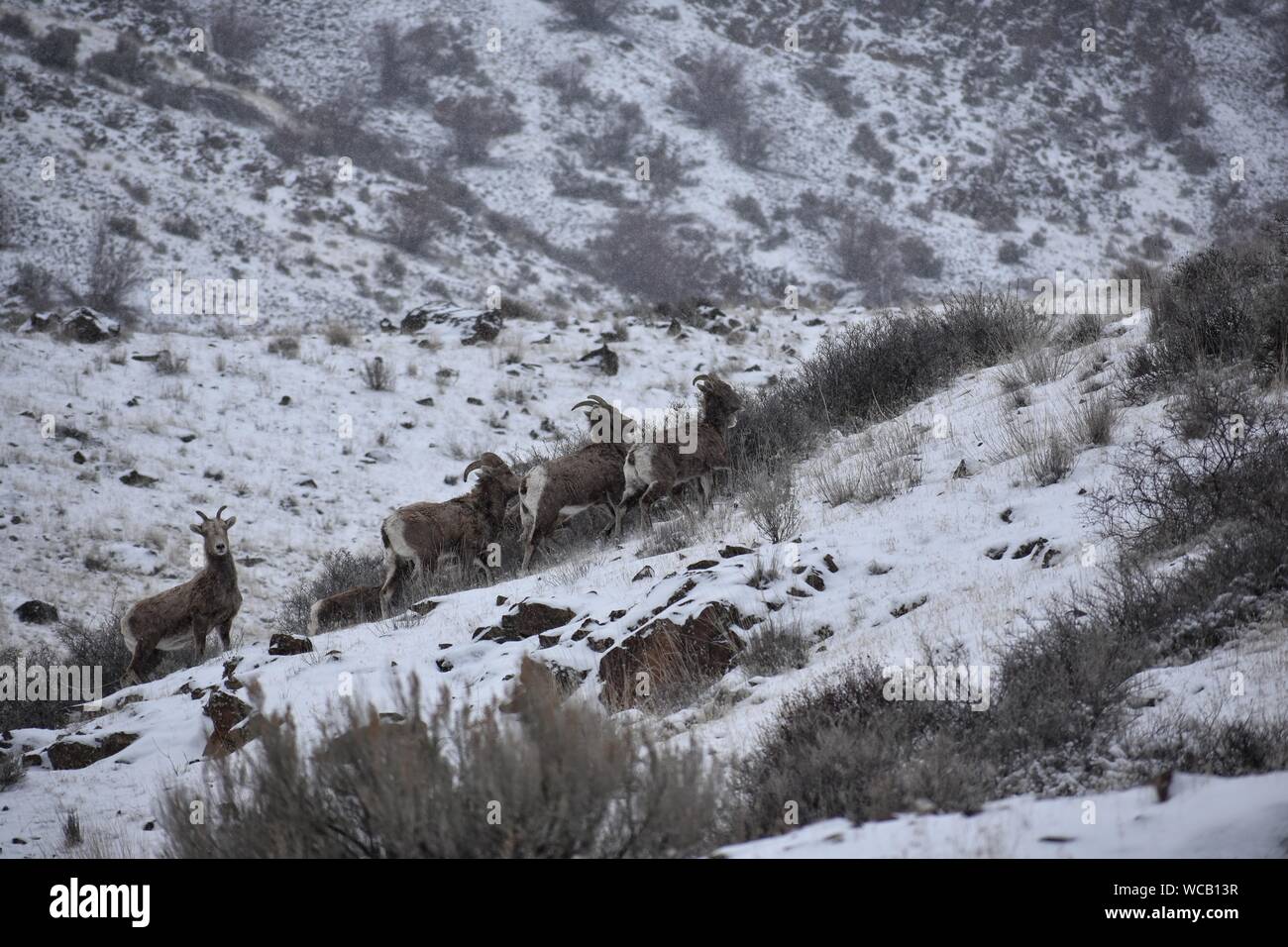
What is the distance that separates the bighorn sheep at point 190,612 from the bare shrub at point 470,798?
19.4 feet

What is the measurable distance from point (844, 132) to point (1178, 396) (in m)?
43.8

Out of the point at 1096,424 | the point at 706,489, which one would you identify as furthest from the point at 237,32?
the point at 1096,424

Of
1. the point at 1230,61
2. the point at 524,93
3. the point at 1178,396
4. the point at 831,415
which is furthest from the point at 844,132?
the point at 1178,396

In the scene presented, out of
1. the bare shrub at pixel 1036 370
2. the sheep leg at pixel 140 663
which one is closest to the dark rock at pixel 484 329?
the sheep leg at pixel 140 663

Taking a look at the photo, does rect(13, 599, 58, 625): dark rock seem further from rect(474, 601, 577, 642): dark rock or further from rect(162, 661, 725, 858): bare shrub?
rect(162, 661, 725, 858): bare shrub

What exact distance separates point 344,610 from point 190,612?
1.30 m

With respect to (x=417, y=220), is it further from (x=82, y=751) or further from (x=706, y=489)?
(x=82, y=751)

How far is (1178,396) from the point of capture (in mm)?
6863

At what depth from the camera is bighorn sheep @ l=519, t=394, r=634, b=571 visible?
9.10 meters

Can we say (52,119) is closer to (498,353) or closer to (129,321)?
(129,321)

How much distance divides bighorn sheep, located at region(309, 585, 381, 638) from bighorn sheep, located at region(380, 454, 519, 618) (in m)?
0.13

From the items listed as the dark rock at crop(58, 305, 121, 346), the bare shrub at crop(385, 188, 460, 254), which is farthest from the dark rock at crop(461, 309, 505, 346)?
the bare shrub at crop(385, 188, 460, 254)

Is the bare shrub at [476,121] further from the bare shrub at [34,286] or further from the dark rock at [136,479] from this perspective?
the dark rock at [136,479]

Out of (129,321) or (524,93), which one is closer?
(129,321)
